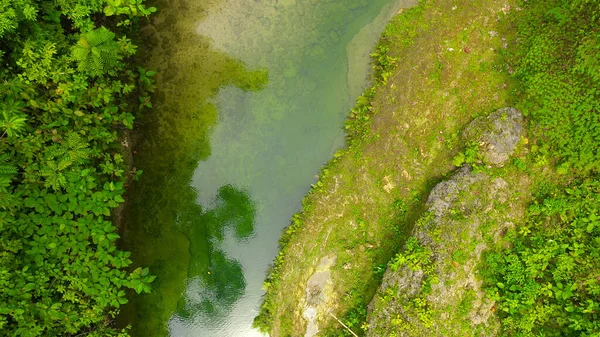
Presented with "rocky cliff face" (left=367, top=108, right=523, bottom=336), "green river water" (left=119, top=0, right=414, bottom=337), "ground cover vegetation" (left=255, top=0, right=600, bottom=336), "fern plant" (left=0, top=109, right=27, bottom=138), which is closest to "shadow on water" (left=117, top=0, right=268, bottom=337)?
"green river water" (left=119, top=0, right=414, bottom=337)

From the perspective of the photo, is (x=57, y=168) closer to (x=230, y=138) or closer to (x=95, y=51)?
(x=95, y=51)

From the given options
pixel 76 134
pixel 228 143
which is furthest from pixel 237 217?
pixel 76 134

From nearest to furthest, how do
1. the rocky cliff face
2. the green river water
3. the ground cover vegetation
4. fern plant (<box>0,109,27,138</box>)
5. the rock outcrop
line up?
1. fern plant (<box>0,109,27,138</box>)
2. the ground cover vegetation
3. the rocky cliff face
4. the rock outcrop
5. the green river water

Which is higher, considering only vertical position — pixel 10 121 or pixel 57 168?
pixel 10 121

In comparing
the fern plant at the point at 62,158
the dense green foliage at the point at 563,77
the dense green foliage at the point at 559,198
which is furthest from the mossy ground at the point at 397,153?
the fern plant at the point at 62,158

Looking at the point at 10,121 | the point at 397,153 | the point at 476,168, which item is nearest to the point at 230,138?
the point at 397,153

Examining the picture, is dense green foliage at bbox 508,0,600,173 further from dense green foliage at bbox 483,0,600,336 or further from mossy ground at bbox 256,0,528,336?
mossy ground at bbox 256,0,528,336

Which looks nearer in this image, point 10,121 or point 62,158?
point 10,121
